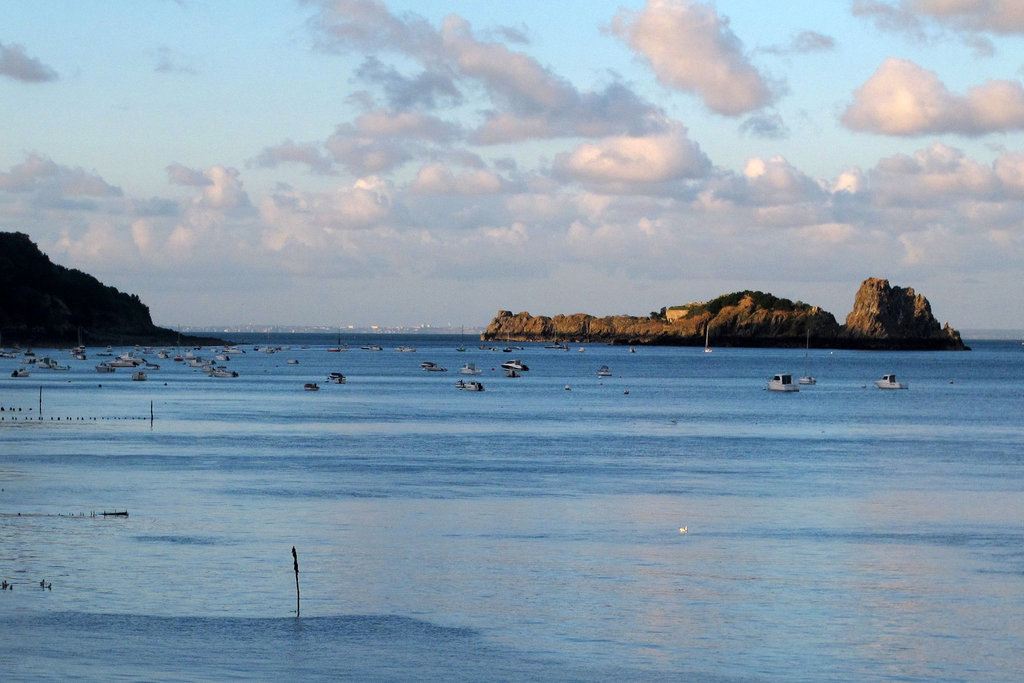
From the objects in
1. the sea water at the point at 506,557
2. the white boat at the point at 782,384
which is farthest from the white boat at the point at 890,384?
the sea water at the point at 506,557

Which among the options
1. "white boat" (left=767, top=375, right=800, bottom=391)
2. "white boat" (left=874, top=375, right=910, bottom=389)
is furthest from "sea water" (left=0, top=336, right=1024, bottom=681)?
"white boat" (left=874, top=375, right=910, bottom=389)

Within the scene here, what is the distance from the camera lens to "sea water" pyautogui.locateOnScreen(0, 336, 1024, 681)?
27422 mm

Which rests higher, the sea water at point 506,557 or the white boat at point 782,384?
the white boat at point 782,384

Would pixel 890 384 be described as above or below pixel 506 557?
above

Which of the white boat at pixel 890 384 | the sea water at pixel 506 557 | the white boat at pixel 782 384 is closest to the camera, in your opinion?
the sea water at pixel 506 557

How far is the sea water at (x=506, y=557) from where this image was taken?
27.4 m

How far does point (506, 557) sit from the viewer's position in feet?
127

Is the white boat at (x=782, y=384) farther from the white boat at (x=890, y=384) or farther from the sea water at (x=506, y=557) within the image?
the sea water at (x=506, y=557)

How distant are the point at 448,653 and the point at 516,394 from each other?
120063mm

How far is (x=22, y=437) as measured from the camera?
80.1 meters

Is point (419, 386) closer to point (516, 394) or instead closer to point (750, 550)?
point (516, 394)

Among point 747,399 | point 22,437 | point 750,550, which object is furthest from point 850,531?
point 747,399

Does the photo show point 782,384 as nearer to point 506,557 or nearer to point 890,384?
point 890,384

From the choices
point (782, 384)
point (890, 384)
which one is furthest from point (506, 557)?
point (890, 384)
